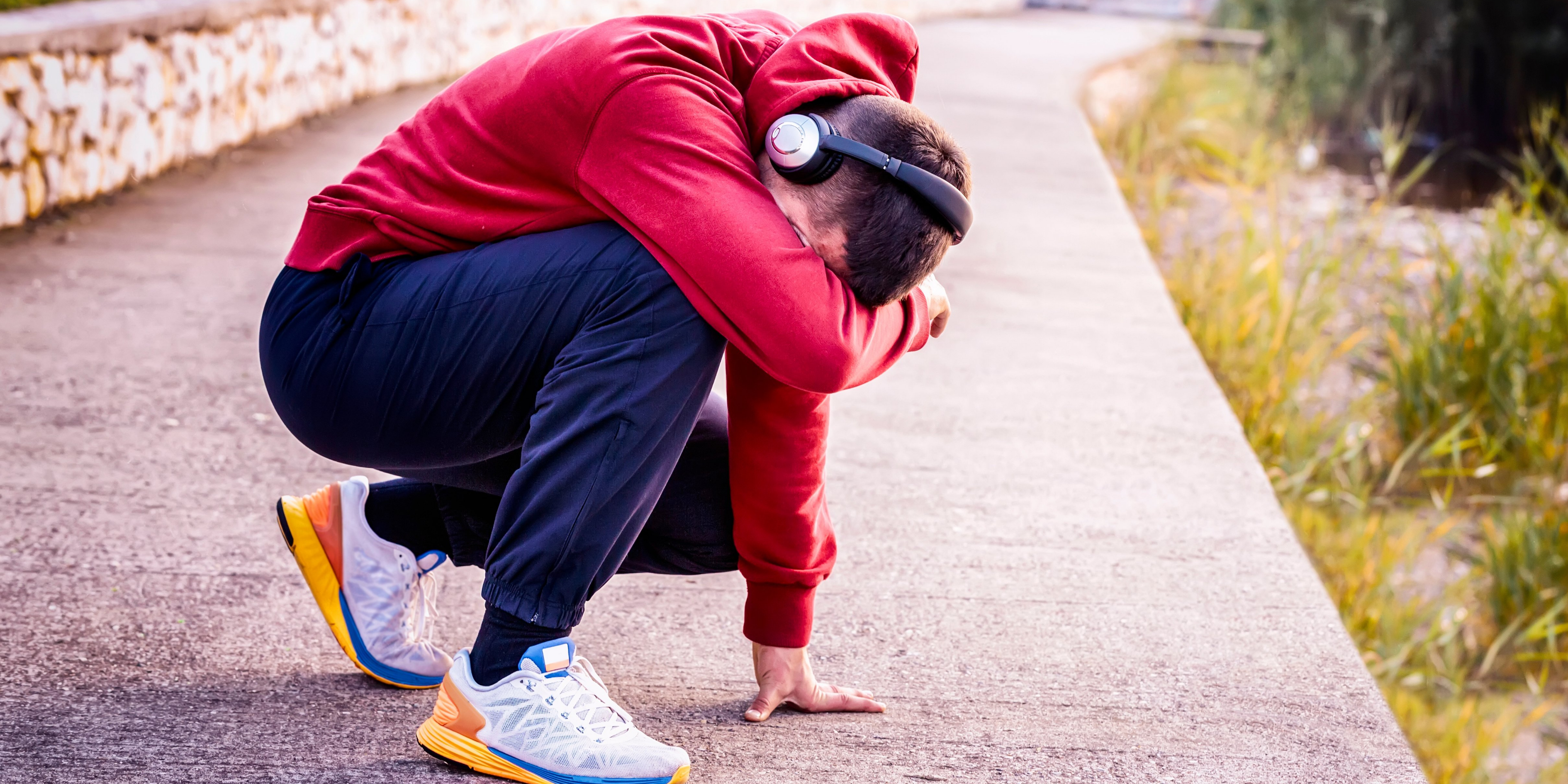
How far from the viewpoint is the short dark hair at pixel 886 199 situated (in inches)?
62.7

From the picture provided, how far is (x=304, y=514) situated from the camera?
1.91 meters

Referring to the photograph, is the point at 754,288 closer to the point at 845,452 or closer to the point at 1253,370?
the point at 845,452

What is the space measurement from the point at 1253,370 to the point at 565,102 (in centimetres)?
307

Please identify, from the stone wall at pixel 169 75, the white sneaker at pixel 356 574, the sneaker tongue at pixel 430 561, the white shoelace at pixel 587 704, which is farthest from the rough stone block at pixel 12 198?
the white shoelace at pixel 587 704

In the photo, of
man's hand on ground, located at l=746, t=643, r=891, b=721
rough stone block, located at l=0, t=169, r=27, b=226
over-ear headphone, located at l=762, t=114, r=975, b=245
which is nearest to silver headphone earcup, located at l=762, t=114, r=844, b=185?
over-ear headphone, located at l=762, t=114, r=975, b=245

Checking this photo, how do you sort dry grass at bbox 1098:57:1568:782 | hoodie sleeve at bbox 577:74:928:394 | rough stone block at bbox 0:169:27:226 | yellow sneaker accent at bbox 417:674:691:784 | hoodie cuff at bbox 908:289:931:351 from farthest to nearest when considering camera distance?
rough stone block at bbox 0:169:27:226 → dry grass at bbox 1098:57:1568:782 → hoodie cuff at bbox 908:289:931:351 → yellow sneaker accent at bbox 417:674:691:784 → hoodie sleeve at bbox 577:74:928:394

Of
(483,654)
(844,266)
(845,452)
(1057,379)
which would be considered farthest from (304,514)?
(1057,379)

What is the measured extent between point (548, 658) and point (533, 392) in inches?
13.5

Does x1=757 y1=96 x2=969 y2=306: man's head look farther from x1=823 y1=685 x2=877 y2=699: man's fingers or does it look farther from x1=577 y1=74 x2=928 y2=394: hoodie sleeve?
x1=823 y1=685 x2=877 y2=699: man's fingers

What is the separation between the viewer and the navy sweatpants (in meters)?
1.58

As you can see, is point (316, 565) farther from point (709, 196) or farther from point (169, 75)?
point (169, 75)

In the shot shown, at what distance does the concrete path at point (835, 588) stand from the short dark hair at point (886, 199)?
72 centimetres

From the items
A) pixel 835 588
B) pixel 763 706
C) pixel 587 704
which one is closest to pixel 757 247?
pixel 587 704

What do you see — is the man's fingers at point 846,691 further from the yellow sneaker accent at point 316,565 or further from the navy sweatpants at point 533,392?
the yellow sneaker accent at point 316,565
